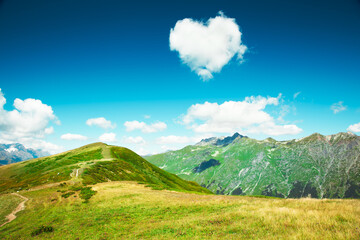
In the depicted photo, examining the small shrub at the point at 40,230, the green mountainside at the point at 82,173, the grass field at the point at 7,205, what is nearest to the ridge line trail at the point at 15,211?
the grass field at the point at 7,205

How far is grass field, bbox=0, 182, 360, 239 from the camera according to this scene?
505 inches

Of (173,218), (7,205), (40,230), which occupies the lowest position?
(40,230)

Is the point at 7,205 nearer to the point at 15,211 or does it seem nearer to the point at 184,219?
the point at 15,211

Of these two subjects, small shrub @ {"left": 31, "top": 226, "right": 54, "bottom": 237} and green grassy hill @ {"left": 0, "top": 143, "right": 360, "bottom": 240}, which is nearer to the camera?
green grassy hill @ {"left": 0, "top": 143, "right": 360, "bottom": 240}

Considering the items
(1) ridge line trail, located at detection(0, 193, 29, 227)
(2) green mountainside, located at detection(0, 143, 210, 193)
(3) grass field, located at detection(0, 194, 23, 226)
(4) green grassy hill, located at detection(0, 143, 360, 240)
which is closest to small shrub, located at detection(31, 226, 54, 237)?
(4) green grassy hill, located at detection(0, 143, 360, 240)

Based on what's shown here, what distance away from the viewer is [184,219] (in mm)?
19234

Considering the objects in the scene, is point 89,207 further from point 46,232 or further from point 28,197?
point 28,197

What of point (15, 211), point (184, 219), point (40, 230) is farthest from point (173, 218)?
point (15, 211)

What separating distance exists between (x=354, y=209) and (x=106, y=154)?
118120 mm

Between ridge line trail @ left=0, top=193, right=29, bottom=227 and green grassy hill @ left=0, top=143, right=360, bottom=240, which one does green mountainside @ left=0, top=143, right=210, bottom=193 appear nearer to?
ridge line trail @ left=0, top=193, right=29, bottom=227

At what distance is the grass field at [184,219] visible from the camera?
12820 mm

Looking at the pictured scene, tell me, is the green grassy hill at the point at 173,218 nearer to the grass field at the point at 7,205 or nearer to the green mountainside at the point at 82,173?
the grass field at the point at 7,205

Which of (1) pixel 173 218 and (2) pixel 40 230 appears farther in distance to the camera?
(1) pixel 173 218

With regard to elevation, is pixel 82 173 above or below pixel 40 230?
above
